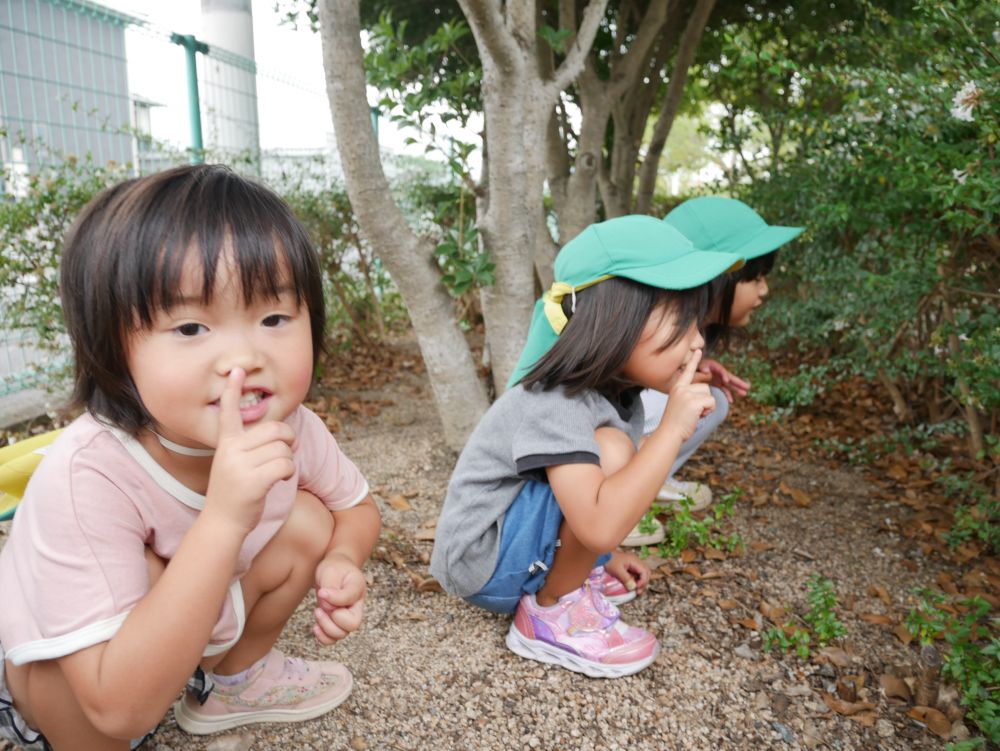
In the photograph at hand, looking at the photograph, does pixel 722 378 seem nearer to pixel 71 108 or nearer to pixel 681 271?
pixel 681 271

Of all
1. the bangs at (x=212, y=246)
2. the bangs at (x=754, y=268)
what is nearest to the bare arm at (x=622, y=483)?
the bangs at (x=212, y=246)

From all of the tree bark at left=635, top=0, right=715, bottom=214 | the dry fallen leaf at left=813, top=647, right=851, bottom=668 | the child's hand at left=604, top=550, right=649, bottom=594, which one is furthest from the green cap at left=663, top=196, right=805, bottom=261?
the tree bark at left=635, top=0, right=715, bottom=214

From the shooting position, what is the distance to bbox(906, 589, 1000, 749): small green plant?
1.62 m

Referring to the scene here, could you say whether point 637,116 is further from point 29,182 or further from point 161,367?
point 161,367

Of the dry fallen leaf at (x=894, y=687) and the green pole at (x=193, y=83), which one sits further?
the green pole at (x=193, y=83)

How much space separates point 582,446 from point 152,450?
2.74 feet

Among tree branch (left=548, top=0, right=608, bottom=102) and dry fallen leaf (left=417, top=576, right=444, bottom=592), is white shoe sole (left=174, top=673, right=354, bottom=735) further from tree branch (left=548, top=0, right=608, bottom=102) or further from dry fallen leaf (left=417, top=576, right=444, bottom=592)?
tree branch (left=548, top=0, right=608, bottom=102)

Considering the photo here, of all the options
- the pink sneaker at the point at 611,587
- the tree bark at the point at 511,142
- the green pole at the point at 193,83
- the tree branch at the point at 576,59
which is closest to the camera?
the pink sneaker at the point at 611,587

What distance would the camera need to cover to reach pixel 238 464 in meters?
1.08

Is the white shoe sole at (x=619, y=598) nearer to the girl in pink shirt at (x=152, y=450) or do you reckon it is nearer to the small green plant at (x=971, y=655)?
the small green plant at (x=971, y=655)

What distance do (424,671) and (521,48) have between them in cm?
208

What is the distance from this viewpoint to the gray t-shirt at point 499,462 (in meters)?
1.73

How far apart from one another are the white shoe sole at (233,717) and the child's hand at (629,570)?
31.7 inches

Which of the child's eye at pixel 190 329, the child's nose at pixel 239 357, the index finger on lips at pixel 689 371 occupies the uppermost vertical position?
the child's eye at pixel 190 329
